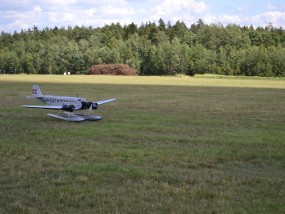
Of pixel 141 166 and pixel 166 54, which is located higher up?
pixel 166 54

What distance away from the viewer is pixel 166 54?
404 ft

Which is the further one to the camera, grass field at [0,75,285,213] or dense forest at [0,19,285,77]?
dense forest at [0,19,285,77]

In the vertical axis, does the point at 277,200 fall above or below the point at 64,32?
below

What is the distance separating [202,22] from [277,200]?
190734mm

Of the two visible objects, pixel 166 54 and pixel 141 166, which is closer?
pixel 141 166

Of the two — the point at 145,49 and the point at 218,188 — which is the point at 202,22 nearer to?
the point at 145,49

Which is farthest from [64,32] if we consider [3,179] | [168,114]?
[3,179]

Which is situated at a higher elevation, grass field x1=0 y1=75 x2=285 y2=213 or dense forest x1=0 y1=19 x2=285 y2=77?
dense forest x1=0 y1=19 x2=285 y2=77

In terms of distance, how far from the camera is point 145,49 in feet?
446

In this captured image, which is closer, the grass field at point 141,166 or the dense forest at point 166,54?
the grass field at point 141,166

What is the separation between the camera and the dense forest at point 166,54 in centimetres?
11781

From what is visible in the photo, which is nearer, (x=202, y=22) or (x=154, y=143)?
(x=154, y=143)

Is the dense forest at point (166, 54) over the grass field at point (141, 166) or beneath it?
over

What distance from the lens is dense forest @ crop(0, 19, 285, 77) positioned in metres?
118
